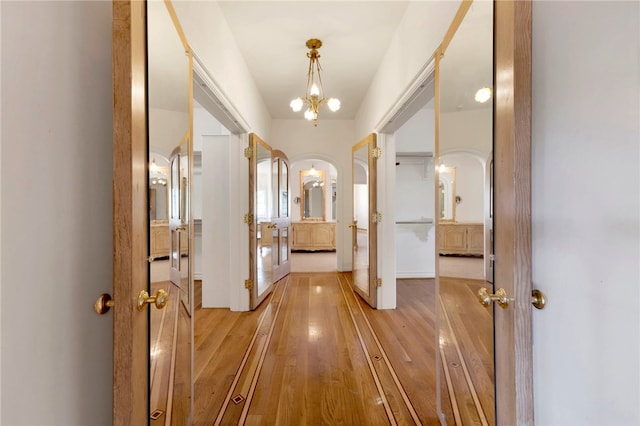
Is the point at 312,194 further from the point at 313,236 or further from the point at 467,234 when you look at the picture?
the point at 467,234

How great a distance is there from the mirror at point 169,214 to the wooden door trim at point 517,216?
4.04 ft

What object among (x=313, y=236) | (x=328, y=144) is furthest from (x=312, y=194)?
(x=328, y=144)

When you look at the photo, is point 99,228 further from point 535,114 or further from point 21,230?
point 535,114

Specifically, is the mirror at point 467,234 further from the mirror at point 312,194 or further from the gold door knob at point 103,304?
the mirror at point 312,194

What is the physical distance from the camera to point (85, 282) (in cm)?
82

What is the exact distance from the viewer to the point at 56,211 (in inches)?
28.3

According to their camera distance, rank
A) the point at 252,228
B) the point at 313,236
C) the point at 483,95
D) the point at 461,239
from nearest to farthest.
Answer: the point at 483,95
the point at 461,239
the point at 252,228
the point at 313,236

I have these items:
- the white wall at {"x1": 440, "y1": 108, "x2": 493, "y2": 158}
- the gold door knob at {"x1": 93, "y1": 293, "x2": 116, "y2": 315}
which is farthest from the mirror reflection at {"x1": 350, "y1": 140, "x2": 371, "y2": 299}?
the gold door knob at {"x1": 93, "y1": 293, "x2": 116, "y2": 315}

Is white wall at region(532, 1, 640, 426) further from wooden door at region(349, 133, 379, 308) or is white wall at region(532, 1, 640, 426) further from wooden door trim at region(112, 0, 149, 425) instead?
wooden door at region(349, 133, 379, 308)

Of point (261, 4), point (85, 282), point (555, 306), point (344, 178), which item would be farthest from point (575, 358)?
point (344, 178)

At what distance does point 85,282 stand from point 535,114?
1584 millimetres

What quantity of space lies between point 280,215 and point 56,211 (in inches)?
144

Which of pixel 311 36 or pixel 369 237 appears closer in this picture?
pixel 311 36

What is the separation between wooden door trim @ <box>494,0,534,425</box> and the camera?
740 millimetres
